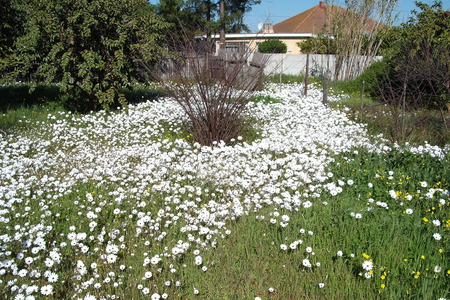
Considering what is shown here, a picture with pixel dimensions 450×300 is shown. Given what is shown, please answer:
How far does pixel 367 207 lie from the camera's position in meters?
4.45

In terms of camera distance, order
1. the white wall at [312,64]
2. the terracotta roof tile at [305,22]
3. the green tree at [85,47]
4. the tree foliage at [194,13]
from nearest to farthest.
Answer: the green tree at [85,47] → the white wall at [312,64] → the tree foliage at [194,13] → the terracotta roof tile at [305,22]

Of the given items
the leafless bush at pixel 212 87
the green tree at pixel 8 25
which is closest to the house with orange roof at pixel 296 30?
the green tree at pixel 8 25

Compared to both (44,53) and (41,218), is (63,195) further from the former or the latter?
(44,53)

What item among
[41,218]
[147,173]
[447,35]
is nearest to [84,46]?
[147,173]

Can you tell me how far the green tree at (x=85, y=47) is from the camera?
9.37 m

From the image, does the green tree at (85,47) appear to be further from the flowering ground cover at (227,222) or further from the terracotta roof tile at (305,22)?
the terracotta roof tile at (305,22)

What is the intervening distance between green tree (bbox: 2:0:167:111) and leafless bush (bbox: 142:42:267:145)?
3071mm

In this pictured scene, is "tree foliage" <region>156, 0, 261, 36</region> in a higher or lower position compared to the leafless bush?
higher

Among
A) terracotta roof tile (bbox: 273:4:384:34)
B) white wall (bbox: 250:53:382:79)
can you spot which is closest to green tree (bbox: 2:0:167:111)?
white wall (bbox: 250:53:382:79)

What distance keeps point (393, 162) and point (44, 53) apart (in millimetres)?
8476

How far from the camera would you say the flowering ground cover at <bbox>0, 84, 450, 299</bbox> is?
3.23 m

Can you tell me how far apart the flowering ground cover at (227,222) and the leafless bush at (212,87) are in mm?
526

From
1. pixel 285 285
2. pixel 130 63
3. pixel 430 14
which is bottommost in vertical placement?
pixel 285 285

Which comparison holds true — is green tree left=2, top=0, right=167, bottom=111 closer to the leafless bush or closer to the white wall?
the leafless bush
